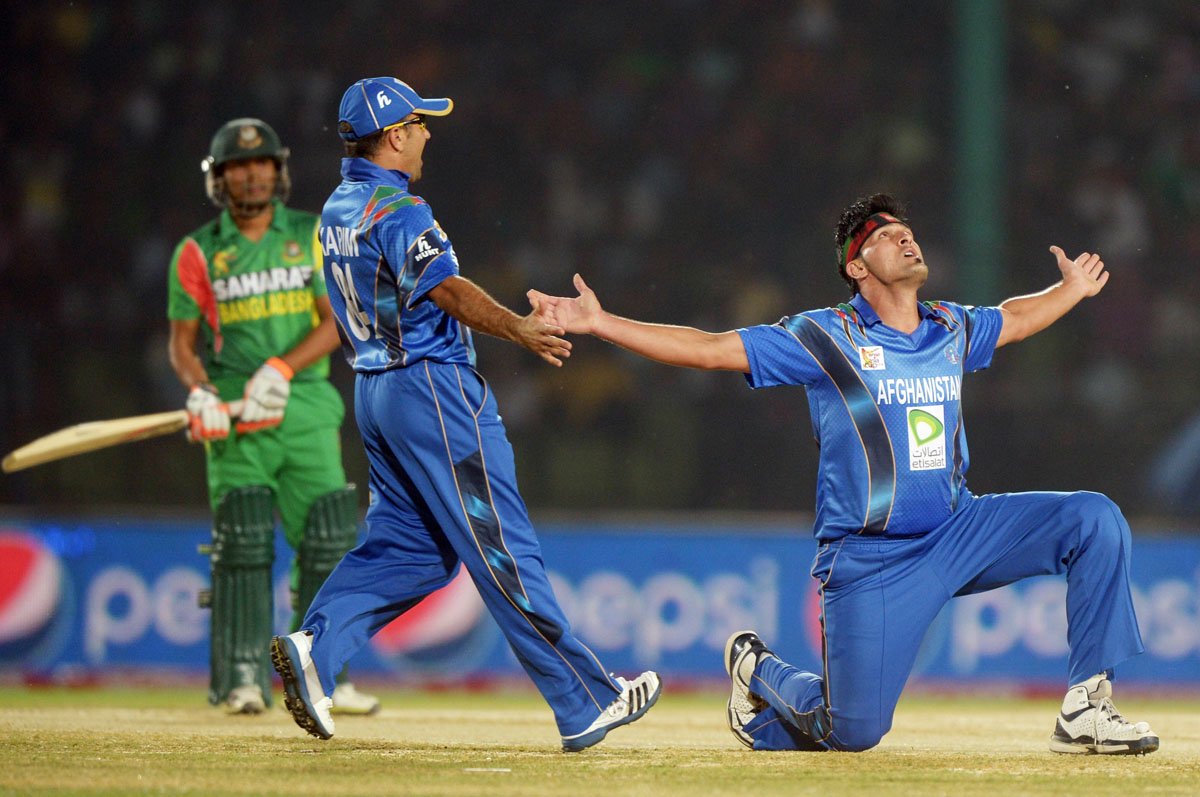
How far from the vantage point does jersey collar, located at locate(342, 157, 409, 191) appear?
4.77 meters

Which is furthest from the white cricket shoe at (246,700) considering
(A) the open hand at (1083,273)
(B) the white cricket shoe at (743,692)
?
(A) the open hand at (1083,273)

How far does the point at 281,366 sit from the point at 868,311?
→ 91.3 inches

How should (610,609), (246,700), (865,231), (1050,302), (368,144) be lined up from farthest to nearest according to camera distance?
(610,609) < (246,700) < (1050,302) < (865,231) < (368,144)

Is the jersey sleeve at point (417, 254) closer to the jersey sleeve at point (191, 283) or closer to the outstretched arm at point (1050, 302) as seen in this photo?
the outstretched arm at point (1050, 302)

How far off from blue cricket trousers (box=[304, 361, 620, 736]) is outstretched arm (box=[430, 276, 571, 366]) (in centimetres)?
22

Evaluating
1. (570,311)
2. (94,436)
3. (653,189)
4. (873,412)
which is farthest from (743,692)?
(653,189)

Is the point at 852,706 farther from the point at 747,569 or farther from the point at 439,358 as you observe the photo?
the point at 747,569

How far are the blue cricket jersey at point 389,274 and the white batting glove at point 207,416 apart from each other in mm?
1450

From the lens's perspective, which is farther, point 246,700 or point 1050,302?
point 246,700

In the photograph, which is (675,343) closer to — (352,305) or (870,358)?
(870,358)

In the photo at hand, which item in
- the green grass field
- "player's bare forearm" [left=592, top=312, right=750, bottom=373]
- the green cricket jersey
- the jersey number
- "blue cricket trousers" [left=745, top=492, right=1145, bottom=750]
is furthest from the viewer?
the green cricket jersey

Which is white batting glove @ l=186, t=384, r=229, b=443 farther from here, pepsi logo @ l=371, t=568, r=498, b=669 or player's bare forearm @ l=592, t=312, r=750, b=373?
pepsi logo @ l=371, t=568, r=498, b=669

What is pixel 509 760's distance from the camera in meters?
4.48

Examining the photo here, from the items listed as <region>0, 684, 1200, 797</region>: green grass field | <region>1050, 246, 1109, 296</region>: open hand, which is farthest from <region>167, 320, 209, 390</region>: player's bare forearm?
<region>1050, 246, 1109, 296</region>: open hand
